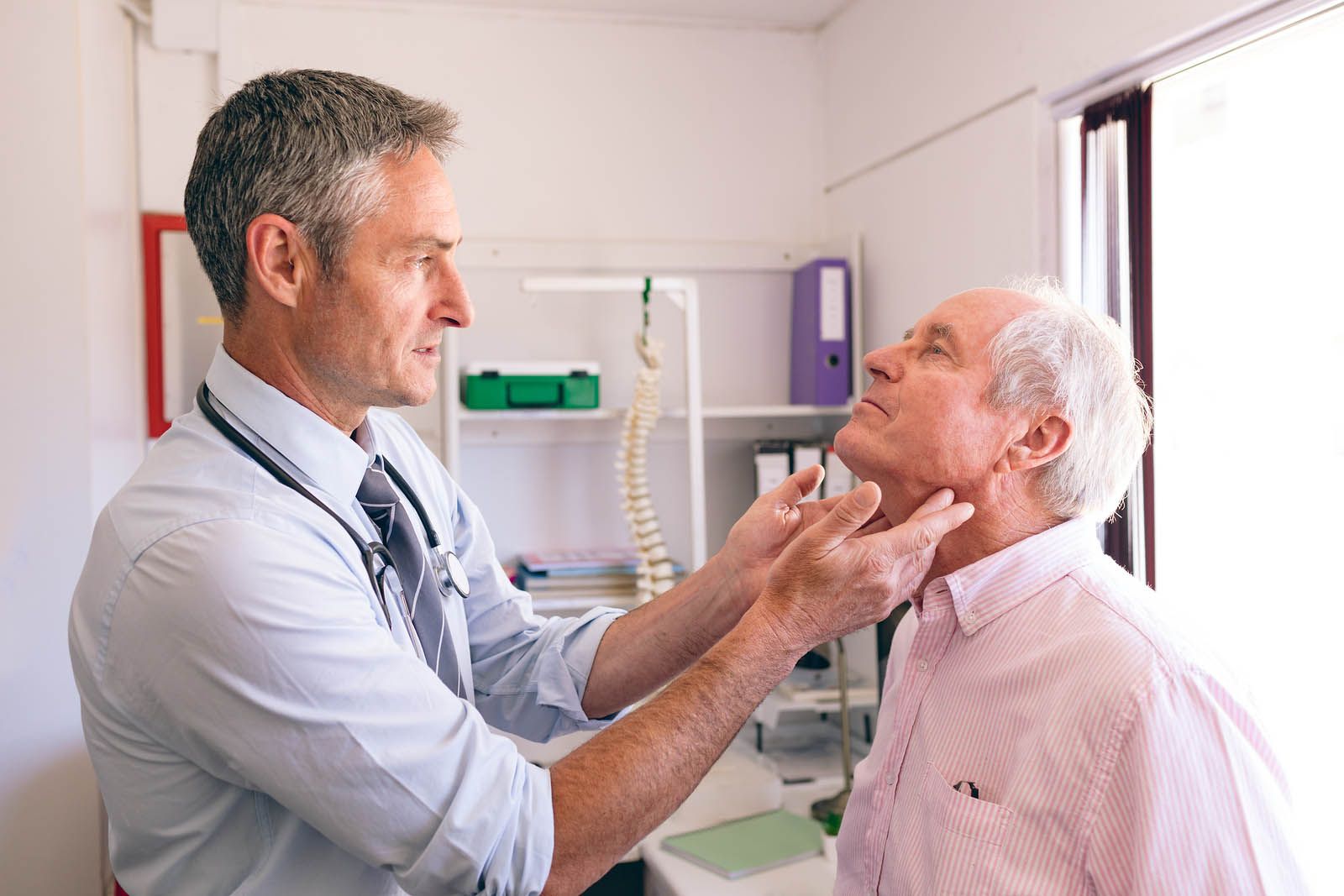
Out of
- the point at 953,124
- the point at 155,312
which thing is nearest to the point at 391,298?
the point at 953,124

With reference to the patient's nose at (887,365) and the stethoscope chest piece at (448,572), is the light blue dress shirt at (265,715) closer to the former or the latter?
the stethoscope chest piece at (448,572)

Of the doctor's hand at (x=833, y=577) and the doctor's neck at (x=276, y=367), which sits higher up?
the doctor's neck at (x=276, y=367)

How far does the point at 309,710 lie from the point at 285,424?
0.35 m

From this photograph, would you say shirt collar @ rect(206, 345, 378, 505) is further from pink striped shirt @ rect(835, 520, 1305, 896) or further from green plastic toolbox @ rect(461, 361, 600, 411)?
green plastic toolbox @ rect(461, 361, 600, 411)

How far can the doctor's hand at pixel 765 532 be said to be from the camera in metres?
1.50

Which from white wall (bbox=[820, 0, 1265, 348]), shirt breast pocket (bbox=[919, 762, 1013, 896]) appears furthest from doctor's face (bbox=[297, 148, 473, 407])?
white wall (bbox=[820, 0, 1265, 348])

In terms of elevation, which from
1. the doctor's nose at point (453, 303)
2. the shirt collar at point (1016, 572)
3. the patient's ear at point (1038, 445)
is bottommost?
the shirt collar at point (1016, 572)

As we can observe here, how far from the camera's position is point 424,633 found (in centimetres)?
134

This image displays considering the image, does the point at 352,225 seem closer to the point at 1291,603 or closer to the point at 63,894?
the point at 1291,603

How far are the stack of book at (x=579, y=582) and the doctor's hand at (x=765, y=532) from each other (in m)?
1.23

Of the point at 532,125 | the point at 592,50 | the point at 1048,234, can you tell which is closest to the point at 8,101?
the point at 532,125

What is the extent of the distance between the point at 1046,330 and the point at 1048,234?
3.05ft

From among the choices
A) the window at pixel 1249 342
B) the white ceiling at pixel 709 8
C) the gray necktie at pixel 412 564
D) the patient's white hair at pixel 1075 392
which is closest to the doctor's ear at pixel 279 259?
the gray necktie at pixel 412 564

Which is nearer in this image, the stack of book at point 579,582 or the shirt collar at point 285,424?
the shirt collar at point 285,424
